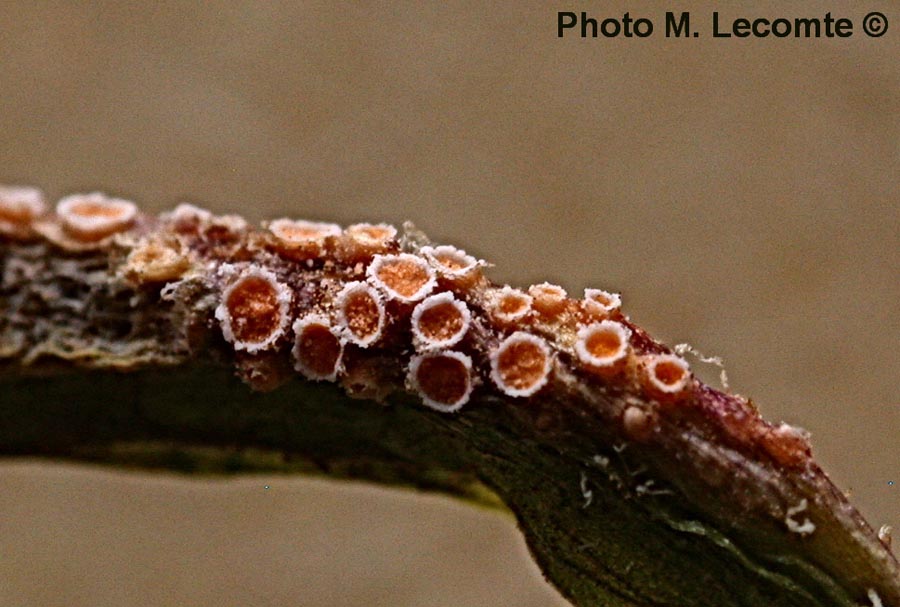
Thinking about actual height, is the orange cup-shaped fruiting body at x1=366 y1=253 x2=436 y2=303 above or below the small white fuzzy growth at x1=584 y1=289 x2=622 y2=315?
above

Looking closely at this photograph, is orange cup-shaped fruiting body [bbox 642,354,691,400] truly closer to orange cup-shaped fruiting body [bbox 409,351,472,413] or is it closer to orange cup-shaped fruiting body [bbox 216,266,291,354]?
orange cup-shaped fruiting body [bbox 409,351,472,413]

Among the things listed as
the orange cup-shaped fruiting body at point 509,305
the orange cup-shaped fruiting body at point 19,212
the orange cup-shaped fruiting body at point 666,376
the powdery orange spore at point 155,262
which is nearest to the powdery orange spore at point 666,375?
the orange cup-shaped fruiting body at point 666,376

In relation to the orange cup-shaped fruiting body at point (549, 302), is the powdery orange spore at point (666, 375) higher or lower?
lower

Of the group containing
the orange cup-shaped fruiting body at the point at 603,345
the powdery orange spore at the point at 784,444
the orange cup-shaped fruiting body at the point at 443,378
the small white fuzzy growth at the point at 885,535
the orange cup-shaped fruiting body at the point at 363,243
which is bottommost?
the small white fuzzy growth at the point at 885,535

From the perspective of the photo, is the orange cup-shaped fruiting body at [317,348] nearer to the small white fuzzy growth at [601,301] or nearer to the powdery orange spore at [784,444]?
the small white fuzzy growth at [601,301]

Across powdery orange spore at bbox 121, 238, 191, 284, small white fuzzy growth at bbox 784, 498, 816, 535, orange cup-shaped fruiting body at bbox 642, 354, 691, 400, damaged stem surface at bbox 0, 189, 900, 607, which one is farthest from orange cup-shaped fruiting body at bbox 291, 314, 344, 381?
small white fuzzy growth at bbox 784, 498, 816, 535

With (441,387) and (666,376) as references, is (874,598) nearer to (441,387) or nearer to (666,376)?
(666,376)

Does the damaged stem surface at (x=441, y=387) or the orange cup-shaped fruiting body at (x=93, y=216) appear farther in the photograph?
the orange cup-shaped fruiting body at (x=93, y=216)
